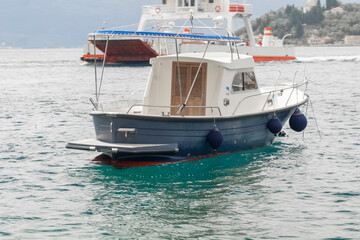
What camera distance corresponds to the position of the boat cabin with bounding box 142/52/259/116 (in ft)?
52.4

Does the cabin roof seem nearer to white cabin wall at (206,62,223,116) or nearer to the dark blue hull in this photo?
white cabin wall at (206,62,223,116)

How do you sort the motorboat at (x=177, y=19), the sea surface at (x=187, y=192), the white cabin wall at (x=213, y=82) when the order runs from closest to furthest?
the sea surface at (x=187, y=192) < the white cabin wall at (x=213, y=82) < the motorboat at (x=177, y=19)

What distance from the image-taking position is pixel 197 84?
16.1 m

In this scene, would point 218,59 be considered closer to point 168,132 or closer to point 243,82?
point 243,82

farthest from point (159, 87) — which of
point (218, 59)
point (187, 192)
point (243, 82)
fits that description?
point (187, 192)

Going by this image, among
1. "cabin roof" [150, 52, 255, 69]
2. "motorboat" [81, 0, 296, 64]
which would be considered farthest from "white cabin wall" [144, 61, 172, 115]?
"motorboat" [81, 0, 296, 64]

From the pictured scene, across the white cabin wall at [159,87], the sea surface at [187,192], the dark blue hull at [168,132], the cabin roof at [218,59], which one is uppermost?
the cabin roof at [218,59]

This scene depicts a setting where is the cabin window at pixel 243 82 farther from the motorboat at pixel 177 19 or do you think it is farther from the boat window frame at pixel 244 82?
the motorboat at pixel 177 19

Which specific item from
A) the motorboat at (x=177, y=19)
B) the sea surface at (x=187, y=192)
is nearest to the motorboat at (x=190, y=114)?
the sea surface at (x=187, y=192)

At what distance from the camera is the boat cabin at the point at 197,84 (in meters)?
16.0

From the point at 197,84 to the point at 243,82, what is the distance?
144 cm

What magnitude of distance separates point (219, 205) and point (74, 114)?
1582cm

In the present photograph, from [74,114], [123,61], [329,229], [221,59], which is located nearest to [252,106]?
[221,59]

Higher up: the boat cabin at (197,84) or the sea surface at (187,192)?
the boat cabin at (197,84)
